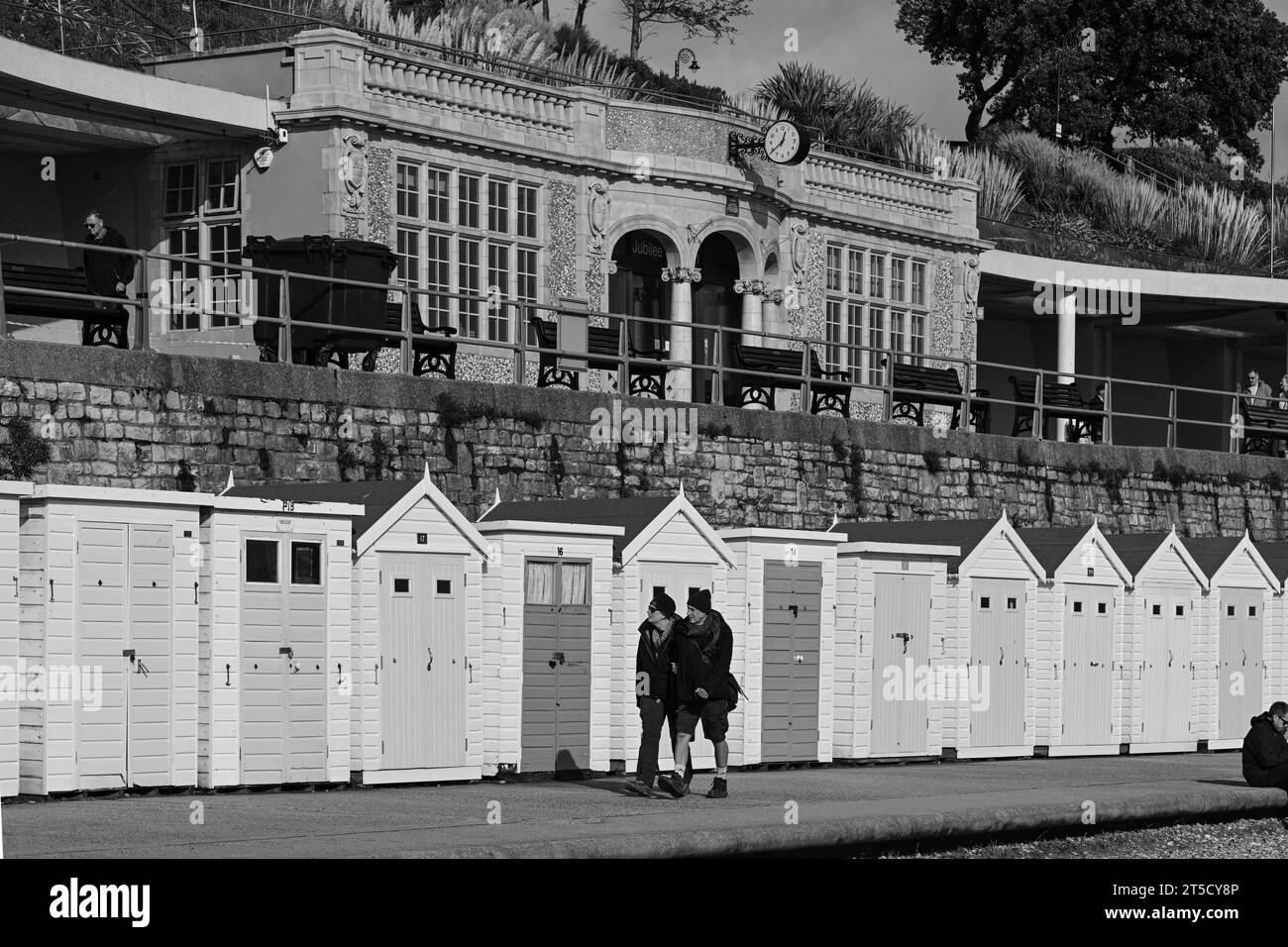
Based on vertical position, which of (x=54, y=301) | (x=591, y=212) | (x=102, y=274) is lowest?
(x=54, y=301)

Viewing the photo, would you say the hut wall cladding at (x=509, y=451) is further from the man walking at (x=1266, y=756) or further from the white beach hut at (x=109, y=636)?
the man walking at (x=1266, y=756)

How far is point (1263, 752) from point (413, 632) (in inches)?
283

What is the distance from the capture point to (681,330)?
32.3 meters

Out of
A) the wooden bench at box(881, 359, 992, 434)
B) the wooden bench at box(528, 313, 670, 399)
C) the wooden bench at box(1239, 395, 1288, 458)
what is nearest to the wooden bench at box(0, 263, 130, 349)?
the wooden bench at box(528, 313, 670, 399)

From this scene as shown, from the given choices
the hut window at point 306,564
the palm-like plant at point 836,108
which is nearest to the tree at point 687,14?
the palm-like plant at point 836,108

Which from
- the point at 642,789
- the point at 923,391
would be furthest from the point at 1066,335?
the point at 642,789

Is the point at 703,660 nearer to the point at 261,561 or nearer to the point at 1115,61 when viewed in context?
the point at 261,561

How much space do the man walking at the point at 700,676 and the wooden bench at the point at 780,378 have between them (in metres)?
9.60

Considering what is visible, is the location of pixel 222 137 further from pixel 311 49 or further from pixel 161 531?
pixel 161 531

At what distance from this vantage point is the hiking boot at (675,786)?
Answer: 1688 centimetres

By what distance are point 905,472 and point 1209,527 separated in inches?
293

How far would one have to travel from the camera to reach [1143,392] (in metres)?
45.9

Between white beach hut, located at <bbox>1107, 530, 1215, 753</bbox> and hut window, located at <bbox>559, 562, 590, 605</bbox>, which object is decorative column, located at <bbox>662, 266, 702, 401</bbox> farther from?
hut window, located at <bbox>559, 562, 590, 605</bbox>

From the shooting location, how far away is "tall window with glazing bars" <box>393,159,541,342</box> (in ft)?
92.5
